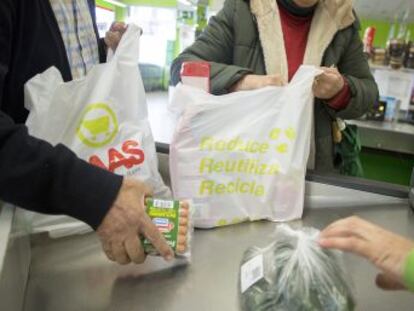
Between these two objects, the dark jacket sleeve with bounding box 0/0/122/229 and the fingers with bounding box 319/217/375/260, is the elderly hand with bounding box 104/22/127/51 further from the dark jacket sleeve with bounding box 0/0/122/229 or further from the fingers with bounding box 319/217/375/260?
the fingers with bounding box 319/217/375/260

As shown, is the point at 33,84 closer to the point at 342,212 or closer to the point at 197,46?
the point at 197,46

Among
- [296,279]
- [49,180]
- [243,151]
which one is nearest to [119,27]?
[243,151]

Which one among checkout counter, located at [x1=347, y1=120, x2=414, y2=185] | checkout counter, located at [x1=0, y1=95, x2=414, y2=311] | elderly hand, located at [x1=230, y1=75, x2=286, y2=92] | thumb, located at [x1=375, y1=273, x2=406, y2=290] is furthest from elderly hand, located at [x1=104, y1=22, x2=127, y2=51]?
checkout counter, located at [x1=347, y1=120, x2=414, y2=185]

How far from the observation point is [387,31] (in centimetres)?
398

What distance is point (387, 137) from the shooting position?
253 cm

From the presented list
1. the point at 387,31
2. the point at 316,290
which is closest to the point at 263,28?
the point at 316,290

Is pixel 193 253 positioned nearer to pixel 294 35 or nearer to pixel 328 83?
pixel 328 83

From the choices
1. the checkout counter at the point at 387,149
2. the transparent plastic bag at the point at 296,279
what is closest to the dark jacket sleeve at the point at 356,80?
the transparent plastic bag at the point at 296,279

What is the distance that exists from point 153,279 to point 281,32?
0.69m

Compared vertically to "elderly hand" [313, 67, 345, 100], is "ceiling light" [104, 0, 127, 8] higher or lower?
higher

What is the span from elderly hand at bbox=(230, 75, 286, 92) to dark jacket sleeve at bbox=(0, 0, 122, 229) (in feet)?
1.48

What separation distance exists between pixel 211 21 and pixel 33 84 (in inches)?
23.2

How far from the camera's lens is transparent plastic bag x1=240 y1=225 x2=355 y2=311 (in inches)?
19.3

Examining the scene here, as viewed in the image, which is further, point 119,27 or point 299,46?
point 299,46
